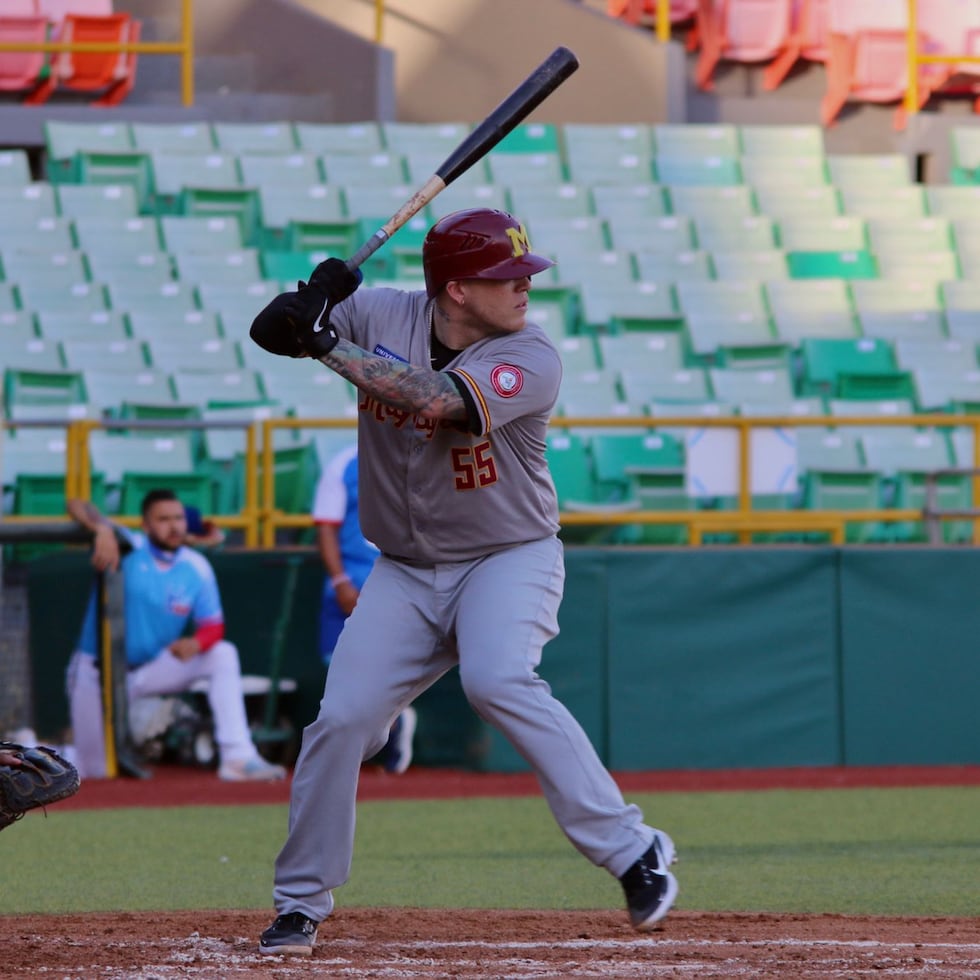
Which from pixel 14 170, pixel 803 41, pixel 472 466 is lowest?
pixel 472 466

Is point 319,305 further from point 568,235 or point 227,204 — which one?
point 227,204

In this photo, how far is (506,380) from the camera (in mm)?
4133

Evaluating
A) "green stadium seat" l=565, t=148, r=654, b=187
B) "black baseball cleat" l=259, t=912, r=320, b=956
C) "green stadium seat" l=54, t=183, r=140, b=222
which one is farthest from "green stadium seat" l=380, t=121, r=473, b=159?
"black baseball cleat" l=259, t=912, r=320, b=956

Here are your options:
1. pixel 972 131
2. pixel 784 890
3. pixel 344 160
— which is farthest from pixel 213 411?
pixel 972 131

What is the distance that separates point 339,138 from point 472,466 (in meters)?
11.1

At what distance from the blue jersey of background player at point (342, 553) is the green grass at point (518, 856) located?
40.4 inches

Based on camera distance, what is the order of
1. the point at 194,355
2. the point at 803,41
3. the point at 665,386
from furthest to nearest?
the point at 803,41 < the point at 665,386 < the point at 194,355

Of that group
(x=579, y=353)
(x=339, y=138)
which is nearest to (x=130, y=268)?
(x=339, y=138)

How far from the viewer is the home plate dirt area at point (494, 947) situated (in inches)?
154

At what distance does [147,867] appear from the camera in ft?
20.5

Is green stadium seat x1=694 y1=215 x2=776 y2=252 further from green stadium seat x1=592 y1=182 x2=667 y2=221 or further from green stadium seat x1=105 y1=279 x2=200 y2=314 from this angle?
green stadium seat x1=105 y1=279 x2=200 y2=314

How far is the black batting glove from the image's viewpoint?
4078mm

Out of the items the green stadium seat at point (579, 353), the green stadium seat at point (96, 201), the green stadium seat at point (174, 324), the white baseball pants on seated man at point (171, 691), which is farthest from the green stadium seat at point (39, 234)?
the white baseball pants on seated man at point (171, 691)

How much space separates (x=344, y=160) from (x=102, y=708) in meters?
6.65
